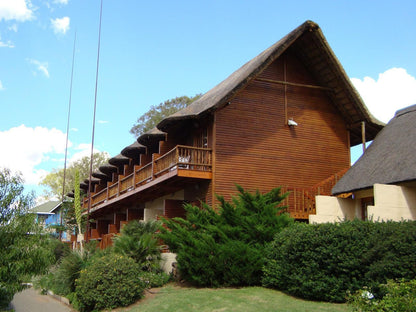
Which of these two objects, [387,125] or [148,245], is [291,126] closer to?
[387,125]

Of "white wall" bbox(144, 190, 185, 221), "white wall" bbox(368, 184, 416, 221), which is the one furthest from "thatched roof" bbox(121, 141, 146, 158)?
"white wall" bbox(368, 184, 416, 221)

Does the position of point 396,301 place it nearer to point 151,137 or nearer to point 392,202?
point 392,202

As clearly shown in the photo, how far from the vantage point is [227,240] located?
1493 cm

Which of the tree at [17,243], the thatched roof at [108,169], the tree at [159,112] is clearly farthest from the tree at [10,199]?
the tree at [159,112]

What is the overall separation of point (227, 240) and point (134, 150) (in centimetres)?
1281

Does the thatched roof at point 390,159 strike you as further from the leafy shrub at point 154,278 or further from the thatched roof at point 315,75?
the leafy shrub at point 154,278

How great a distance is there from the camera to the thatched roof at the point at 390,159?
52.0 feet

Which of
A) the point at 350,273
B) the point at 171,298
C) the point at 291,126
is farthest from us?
the point at 291,126

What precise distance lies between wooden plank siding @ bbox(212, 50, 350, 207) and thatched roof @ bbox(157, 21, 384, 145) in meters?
0.51

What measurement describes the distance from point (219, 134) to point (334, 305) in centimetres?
966

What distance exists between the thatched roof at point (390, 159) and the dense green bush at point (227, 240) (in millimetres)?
3439

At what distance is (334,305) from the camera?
11.6 metres

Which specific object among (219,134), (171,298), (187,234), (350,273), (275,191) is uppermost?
(219,134)

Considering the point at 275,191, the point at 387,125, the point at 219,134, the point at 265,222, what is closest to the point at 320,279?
the point at 265,222
